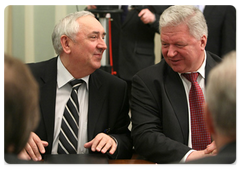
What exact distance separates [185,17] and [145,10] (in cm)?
80

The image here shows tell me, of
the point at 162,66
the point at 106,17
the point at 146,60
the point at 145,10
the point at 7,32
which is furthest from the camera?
the point at 7,32

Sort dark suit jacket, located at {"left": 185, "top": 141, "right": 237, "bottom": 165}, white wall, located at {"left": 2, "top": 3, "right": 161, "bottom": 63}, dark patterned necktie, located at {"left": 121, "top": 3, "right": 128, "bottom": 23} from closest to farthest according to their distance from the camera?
dark suit jacket, located at {"left": 185, "top": 141, "right": 237, "bottom": 165}, dark patterned necktie, located at {"left": 121, "top": 3, "right": 128, "bottom": 23}, white wall, located at {"left": 2, "top": 3, "right": 161, "bottom": 63}

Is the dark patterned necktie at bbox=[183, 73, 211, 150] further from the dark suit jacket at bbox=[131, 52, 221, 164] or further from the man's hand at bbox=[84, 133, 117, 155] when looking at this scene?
the man's hand at bbox=[84, 133, 117, 155]

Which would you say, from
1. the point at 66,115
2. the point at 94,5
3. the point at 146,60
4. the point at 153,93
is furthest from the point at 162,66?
the point at 146,60

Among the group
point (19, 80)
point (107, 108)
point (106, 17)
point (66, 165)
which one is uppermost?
point (106, 17)

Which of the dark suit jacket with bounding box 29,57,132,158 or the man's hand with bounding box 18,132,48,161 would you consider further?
the dark suit jacket with bounding box 29,57,132,158

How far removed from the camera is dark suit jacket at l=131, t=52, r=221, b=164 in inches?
63.7

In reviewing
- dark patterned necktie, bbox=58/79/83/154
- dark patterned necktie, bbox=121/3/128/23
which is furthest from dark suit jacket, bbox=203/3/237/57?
dark patterned necktie, bbox=58/79/83/154

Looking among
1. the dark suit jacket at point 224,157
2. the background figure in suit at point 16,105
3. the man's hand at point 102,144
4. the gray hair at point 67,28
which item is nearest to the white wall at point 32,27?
the gray hair at point 67,28

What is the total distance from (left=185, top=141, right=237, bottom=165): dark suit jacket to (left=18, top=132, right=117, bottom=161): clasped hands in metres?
0.79

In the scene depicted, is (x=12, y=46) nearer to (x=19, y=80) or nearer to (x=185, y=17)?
(x=185, y=17)

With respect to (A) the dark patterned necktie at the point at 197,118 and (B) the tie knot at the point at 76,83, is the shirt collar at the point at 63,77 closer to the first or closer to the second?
(B) the tie knot at the point at 76,83

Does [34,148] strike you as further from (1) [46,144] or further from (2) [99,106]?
(2) [99,106]

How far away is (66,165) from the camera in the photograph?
4.63ft
